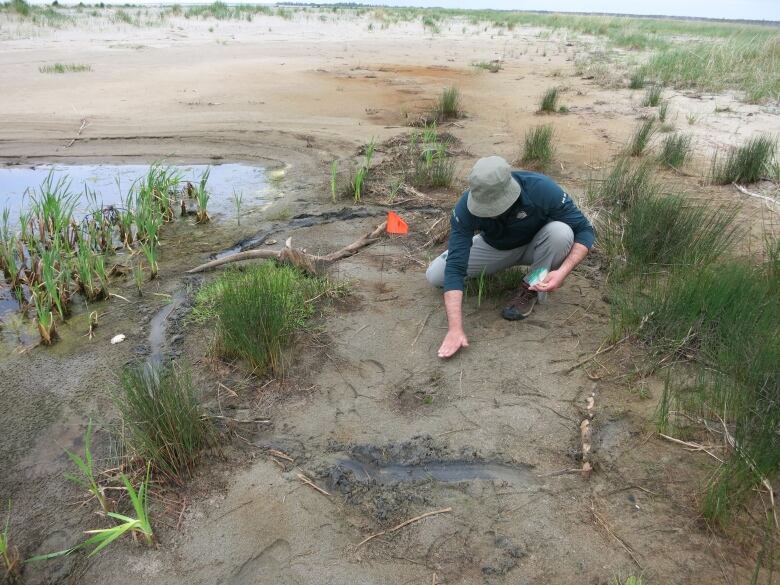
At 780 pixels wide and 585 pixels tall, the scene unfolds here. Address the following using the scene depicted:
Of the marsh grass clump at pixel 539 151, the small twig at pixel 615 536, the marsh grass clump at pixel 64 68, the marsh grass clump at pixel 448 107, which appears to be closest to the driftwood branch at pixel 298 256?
the marsh grass clump at pixel 539 151

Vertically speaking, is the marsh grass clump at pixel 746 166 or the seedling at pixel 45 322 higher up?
the marsh grass clump at pixel 746 166

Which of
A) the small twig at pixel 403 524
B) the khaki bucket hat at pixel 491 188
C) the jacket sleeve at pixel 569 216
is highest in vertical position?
the khaki bucket hat at pixel 491 188

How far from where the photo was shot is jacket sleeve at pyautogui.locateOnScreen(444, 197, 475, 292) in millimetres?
2932

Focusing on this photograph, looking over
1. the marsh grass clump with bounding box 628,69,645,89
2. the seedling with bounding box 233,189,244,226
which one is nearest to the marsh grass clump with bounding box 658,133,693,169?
the seedling with bounding box 233,189,244,226

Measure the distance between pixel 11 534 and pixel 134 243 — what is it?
2.69m

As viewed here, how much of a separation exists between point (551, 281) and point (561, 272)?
0.08m

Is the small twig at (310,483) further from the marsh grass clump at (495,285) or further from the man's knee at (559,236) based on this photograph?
the man's knee at (559,236)

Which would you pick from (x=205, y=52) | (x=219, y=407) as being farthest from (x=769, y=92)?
(x=205, y=52)

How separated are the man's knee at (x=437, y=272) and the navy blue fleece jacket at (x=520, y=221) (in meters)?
0.40

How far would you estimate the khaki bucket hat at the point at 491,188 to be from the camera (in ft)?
8.86

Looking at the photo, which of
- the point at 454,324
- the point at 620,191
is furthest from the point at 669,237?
the point at 454,324

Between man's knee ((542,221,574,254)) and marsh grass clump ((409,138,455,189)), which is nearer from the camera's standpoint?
man's knee ((542,221,574,254))

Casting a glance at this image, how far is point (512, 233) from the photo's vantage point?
3.17 m

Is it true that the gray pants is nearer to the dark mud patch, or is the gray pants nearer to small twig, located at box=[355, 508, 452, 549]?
the dark mud patch
